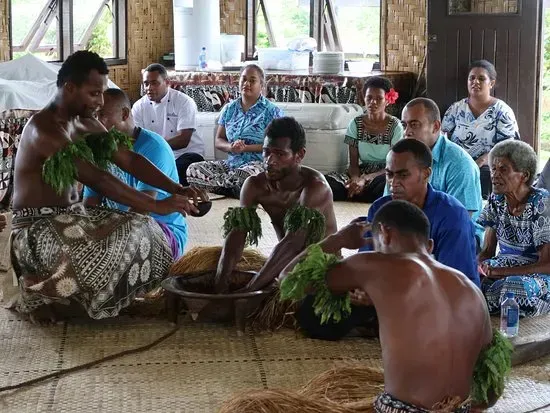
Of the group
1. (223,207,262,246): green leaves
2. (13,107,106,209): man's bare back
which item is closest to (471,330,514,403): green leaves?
(223,207,262,246): green leaves

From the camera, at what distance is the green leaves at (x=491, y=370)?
106 inches

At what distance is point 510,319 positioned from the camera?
3.96 m

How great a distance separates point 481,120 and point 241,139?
178cm

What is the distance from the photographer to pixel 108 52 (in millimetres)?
9109

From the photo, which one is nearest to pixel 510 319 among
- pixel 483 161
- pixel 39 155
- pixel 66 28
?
pixel 39 155

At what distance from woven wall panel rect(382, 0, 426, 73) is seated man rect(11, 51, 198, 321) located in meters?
4.78

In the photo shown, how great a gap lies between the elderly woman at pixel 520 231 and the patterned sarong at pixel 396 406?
1672 millimetres

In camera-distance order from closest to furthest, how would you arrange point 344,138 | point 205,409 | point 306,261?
point 306,261 → point 205,409 → point 344,138

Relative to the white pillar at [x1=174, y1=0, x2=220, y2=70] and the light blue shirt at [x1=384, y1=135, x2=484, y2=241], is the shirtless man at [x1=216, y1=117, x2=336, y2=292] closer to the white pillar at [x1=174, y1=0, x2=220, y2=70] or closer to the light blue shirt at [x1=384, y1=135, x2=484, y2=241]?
the light blue shirt at [x1=384, y1=135, x2=484, y2=241]

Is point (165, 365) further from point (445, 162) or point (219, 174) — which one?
point (219, 174)

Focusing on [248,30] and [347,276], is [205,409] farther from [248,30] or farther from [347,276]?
[248,30]

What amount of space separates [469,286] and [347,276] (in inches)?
13.6

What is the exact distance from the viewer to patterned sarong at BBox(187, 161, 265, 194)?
23.8ft

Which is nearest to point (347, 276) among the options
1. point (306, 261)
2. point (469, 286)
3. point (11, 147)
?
point (306, 261)
